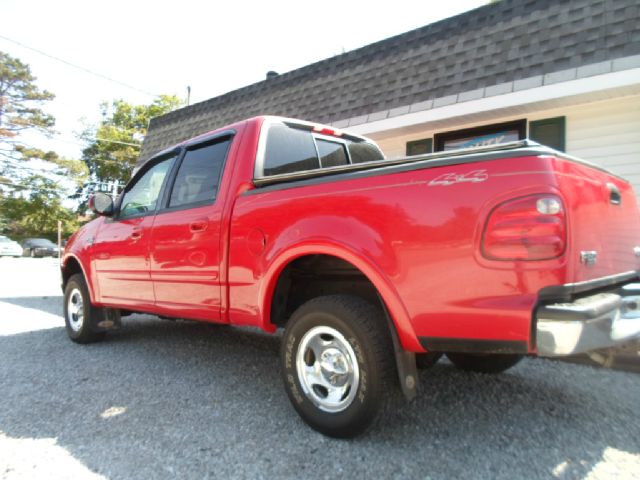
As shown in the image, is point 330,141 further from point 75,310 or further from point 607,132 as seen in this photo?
point 607,132

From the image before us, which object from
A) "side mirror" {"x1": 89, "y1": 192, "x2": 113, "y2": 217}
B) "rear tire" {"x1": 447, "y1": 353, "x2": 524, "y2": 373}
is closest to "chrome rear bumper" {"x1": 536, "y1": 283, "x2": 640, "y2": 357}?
"rear tire" {"x1": 447, "y1": 353, "x2": 524, "y2": 373}

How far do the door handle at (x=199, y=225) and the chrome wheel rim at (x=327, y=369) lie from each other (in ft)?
3.86

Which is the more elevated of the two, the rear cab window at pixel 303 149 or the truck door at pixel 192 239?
the rear cab window at pixel 303 149

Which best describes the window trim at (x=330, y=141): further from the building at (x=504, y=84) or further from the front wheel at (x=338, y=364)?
the building at (x=504, y=84)

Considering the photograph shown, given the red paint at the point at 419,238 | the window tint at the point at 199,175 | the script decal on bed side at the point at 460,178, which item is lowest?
the red paint at the point at 419,238

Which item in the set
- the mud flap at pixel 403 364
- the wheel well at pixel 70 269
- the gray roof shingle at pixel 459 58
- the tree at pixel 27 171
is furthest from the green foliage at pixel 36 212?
the mud flap at pixel 403 364

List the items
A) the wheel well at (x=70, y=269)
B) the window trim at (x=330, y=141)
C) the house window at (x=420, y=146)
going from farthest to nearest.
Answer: the house window at (x=420, y=146) → the wheel well at (x=70, y=269) → the window trim at (x=330, y=141)

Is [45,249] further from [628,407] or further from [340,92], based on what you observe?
[628,407]

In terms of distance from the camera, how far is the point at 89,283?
475 centimetres

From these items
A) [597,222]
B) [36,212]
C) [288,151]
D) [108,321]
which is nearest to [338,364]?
→ [597,222]

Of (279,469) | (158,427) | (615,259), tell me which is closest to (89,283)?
(158,427)

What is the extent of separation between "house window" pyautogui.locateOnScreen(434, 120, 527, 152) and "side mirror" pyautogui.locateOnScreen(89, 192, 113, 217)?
15.9ft

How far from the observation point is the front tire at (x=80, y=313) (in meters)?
4.82

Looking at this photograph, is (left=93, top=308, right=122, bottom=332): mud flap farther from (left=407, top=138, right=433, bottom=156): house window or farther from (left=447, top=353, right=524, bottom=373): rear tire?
(left=407, top=138, right=433, bottom=156): house window
